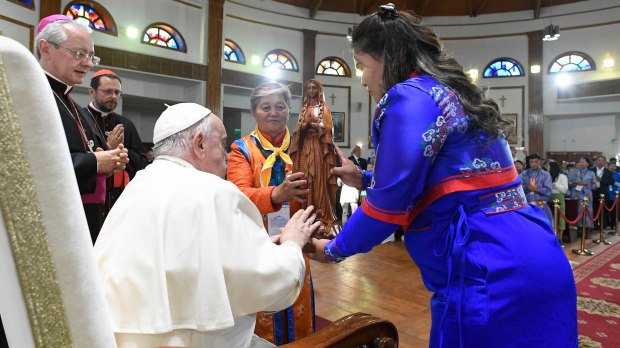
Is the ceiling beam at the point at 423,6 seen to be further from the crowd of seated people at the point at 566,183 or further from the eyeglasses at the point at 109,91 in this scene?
the eyeglasses at the point at 109,91

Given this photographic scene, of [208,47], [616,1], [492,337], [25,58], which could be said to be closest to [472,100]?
[492,337]

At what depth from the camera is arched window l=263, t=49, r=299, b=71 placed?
14617 millimetres

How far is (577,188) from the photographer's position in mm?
9320

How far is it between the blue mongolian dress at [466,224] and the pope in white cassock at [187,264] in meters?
0.39

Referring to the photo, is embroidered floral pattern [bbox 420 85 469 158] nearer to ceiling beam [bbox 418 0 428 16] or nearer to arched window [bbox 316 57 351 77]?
arched window [bbox 316 57 351 77]

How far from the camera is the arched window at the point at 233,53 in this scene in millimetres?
13602

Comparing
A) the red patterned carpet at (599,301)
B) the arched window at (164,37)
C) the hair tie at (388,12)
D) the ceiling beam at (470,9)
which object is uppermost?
the ceiling beam at (470,9)

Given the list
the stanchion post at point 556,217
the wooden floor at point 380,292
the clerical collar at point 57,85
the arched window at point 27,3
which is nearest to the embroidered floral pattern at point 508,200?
the wooden floor at point 380,292

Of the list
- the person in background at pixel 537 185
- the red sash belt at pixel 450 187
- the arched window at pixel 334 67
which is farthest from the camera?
the arched window at pixel 334 67

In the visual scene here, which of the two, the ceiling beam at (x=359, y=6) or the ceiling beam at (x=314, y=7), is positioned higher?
the ceiling beam at (x=359, y=6)

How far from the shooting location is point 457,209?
4.15 feet

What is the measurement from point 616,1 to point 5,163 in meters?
18.4

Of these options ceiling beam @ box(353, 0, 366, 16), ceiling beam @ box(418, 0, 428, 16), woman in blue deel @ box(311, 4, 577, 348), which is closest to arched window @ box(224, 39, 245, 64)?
ceiling beam @ box(353, 0, 366, 16)

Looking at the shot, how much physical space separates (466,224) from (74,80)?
221 centimetres
